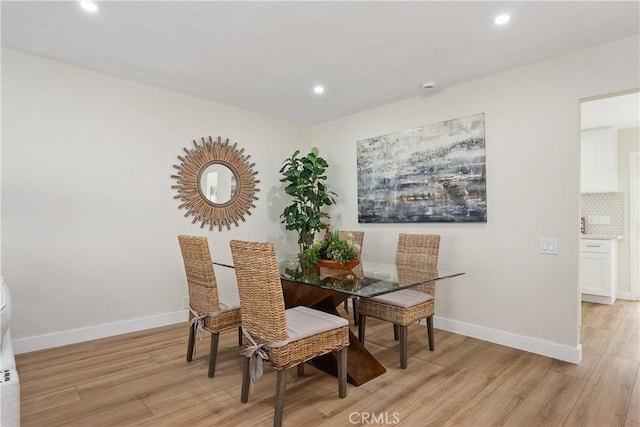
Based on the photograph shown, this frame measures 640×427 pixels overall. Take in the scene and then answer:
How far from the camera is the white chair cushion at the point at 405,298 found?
2562 millimetres

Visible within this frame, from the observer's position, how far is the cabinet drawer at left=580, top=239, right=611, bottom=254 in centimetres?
430

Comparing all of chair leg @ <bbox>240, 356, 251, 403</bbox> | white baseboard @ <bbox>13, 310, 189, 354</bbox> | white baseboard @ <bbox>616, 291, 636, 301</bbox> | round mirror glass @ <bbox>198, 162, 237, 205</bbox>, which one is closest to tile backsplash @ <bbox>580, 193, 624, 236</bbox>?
white baseboard @ <bbox>616, 291, 636, 301</bbox>

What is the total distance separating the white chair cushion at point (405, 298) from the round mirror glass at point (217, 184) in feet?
7.43

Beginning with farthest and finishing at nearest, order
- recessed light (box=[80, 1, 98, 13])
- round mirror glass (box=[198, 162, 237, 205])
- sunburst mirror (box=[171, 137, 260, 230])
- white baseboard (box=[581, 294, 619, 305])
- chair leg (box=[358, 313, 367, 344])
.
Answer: white baseboard (box=[581, 294, 619, 305]) < round mirror glass (box=[198, 162, 237, 205]) < sunburst mirror (box=[171, 137, 260, 230]) < chair leg (box=[358, 313, 367, 344]) < recessed light (box=[80, 1, 98, 13])

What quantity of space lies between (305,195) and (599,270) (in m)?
3.97

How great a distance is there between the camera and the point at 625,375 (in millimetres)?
2387

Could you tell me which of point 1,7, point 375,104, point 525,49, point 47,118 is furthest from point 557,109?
point 47,118

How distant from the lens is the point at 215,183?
3922 mm

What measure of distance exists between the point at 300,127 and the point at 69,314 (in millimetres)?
3504

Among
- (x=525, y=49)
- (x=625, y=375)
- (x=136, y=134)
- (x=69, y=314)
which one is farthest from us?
(x=136, y=134)

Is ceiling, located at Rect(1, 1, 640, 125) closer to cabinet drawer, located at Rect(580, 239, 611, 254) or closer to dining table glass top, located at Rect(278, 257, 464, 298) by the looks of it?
dining table glass top, located at Rect(278, 257, 464, 298)

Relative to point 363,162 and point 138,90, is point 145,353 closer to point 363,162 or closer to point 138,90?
point 138,90

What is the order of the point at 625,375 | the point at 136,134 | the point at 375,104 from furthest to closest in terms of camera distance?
the point at 375,104 → the point at 136,134 → the point at 625,375

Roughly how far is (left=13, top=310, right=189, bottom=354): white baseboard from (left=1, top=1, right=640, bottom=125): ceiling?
241 centimetres
